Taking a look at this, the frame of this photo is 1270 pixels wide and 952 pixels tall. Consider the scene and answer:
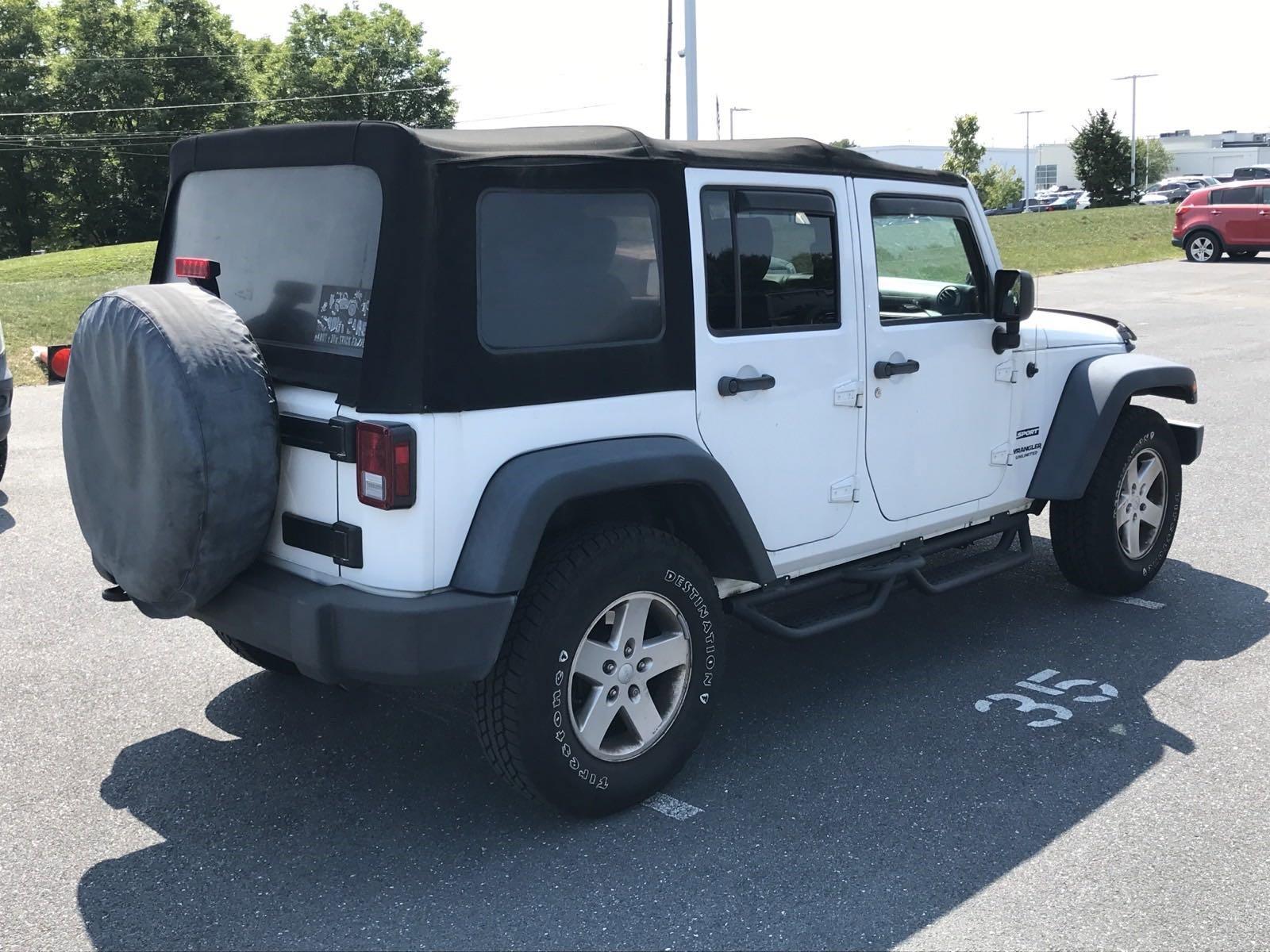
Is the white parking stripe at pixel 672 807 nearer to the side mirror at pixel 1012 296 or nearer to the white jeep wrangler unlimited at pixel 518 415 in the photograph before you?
the white jeep wrangler unlimited at pixel 518 415

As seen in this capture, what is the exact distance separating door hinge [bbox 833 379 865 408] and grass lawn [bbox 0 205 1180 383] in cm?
1072

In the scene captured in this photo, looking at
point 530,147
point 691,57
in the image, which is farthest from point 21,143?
point 530,147

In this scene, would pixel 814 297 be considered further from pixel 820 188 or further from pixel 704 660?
pixel 704 660

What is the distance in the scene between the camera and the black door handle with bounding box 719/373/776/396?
3.99 meters

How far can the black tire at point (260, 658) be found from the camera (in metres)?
4.61

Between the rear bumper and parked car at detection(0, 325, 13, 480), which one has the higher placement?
parked car at detection(0, 325, 13, 480)

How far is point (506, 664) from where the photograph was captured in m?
3.51

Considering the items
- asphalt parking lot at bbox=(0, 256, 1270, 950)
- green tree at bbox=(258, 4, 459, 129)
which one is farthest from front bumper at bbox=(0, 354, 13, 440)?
green tree at bbox=(258, 4, 459, 129)

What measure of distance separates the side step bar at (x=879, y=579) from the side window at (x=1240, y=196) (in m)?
25.8

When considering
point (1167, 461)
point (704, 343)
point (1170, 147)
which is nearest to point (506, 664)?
point (704, 343)

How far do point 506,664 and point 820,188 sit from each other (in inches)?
79.3

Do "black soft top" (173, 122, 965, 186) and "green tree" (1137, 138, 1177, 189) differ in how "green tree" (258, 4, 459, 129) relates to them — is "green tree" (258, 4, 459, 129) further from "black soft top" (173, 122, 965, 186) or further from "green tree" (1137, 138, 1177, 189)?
"black soft top" (173, 122, 965, 186)

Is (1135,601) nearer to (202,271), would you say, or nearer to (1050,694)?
(1050,694)

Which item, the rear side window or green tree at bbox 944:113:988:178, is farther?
green tree at bbox 944:113:988:178
